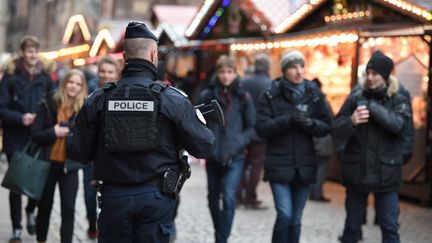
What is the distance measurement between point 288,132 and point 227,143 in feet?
3.78

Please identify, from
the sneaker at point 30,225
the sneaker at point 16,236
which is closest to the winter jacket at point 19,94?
the sneaker at point 30,225

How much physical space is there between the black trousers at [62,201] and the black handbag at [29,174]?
9 cm

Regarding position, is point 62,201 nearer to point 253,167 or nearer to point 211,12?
point 253,167

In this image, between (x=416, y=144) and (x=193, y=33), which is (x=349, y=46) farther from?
(x=193, y=33)

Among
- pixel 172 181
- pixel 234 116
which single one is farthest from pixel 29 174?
pixel 172 181

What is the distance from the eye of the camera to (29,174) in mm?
7293

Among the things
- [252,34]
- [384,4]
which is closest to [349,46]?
[384,4]

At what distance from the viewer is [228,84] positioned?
8.23m

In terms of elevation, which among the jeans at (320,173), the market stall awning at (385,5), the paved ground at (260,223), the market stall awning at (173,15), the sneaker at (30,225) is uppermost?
the market stall awning at (173,15)

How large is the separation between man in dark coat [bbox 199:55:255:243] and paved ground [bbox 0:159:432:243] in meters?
0.82

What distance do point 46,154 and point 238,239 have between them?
249cm

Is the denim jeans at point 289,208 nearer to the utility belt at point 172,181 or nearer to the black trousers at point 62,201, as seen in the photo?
the black trousers at point 62,201

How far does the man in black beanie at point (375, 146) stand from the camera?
21.6 feet

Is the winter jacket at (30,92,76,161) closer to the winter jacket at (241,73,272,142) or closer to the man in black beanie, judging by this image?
the man in black beanie
